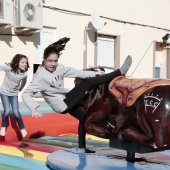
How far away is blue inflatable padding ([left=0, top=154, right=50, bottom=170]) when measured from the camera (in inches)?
160

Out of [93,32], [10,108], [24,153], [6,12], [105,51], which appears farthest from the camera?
[105,51]

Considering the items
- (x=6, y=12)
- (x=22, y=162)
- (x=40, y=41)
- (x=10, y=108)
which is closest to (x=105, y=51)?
(x=40, y=41)

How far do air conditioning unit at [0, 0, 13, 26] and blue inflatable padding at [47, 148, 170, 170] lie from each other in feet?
15.2

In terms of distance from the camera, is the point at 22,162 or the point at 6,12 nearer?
the point at 22,162

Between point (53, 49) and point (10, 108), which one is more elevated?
point (53, 49)

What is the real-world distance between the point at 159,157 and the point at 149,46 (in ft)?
A: 28.2

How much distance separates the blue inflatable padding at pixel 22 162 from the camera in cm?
406

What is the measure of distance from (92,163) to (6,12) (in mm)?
5210

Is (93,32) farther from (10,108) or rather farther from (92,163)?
(92,163)

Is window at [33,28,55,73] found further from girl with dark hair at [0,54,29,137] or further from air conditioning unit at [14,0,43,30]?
girl with dark hair at [0,54,29,137]

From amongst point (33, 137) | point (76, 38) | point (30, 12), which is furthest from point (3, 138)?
point (76, 38)

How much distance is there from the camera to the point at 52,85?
4.44 metres

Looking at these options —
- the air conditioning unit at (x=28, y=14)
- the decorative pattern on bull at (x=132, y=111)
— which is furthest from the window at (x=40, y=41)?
the decorative pattern on bull at (x=132, y=111)

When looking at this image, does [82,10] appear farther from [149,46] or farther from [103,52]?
[149,46]
